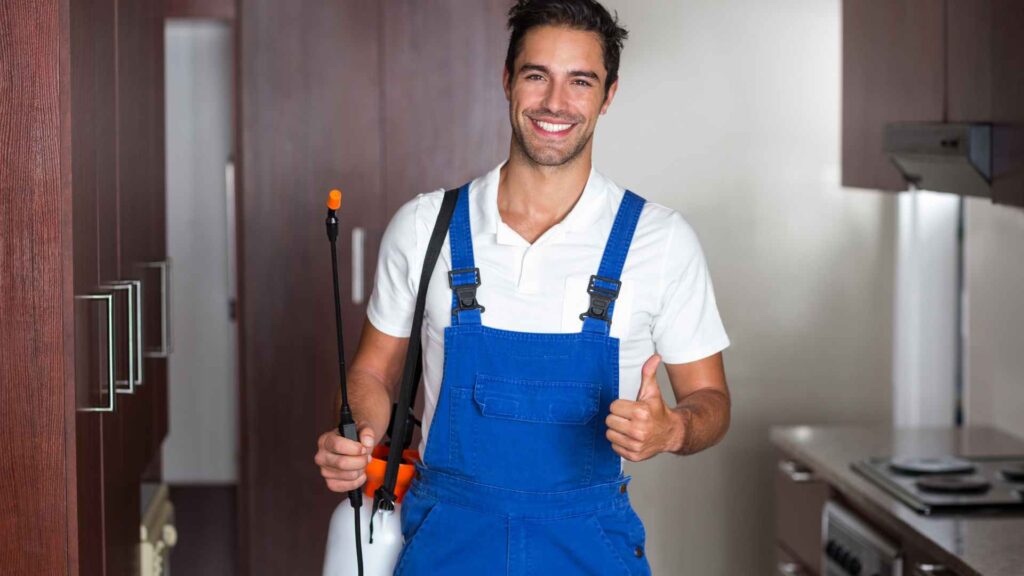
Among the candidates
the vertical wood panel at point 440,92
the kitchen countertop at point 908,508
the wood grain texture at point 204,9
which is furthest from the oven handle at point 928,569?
the wood grain texture at point 204,9

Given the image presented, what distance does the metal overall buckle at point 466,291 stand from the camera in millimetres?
1994

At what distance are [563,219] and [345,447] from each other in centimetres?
53

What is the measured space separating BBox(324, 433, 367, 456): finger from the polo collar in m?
0.42

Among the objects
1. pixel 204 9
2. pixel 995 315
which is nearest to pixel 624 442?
pixel 995 315

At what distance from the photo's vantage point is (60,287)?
1834 mm

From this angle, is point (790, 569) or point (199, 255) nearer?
point (790, 569)

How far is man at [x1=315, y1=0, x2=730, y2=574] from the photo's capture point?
1.92m

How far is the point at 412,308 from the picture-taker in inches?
83.6

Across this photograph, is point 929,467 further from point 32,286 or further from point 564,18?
point 32,286

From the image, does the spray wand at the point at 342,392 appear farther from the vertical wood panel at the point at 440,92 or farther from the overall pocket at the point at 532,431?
the vertical wood panel at the point at 440,92

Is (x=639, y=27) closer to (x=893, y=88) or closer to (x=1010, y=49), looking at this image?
(x=893, y=88)

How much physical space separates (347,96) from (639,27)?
3.12 feet

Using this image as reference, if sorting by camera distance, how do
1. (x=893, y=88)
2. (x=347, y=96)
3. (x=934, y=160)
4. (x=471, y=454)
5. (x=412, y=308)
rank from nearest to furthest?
(x=471, y=454), (x=412, y=308), (x=934, y=160), (x=893, y=88), (x=347, y=96)

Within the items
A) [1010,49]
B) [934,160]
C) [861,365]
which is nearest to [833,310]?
[861,365]
